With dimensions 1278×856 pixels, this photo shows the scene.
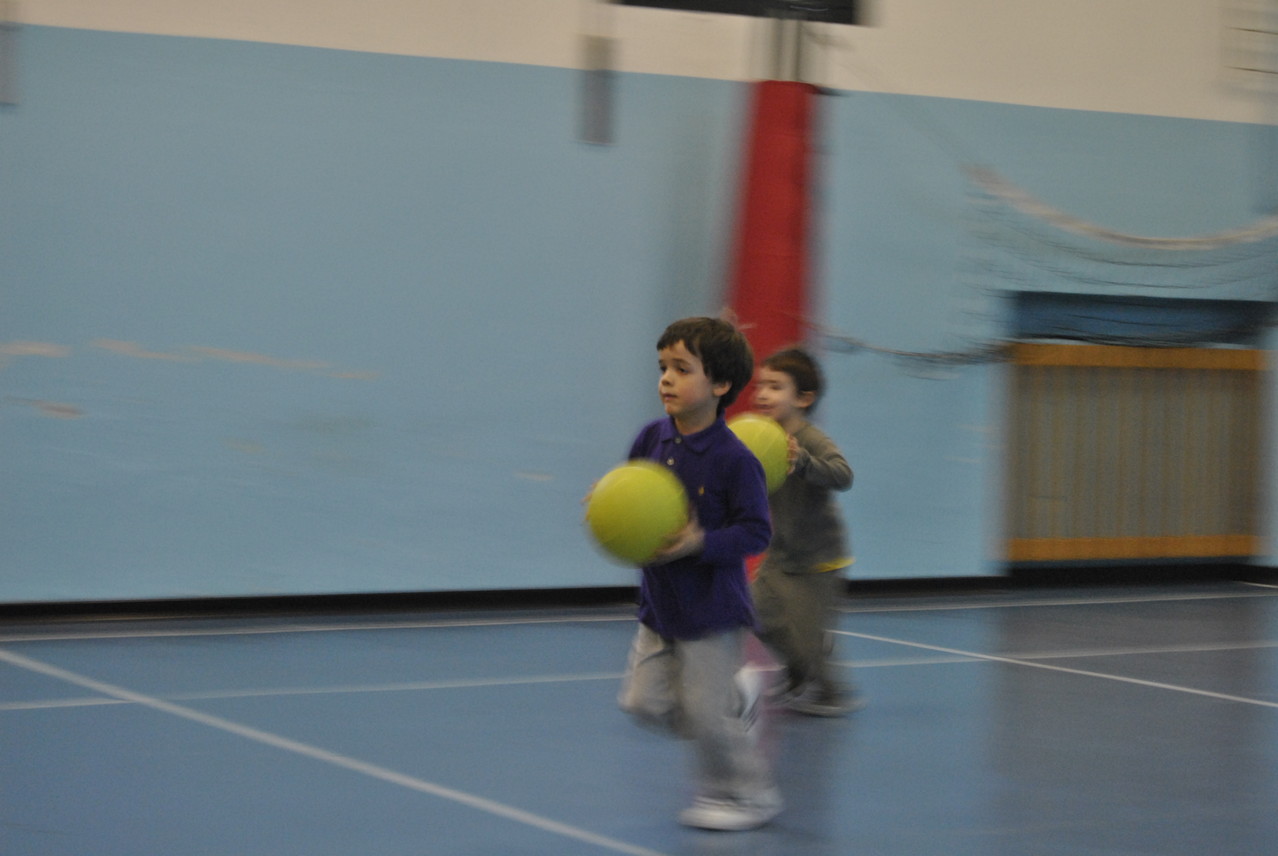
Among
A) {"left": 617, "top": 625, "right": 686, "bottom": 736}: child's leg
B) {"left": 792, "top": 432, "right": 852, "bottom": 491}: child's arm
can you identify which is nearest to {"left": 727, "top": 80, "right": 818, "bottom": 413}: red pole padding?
{"left": 792, "top": 432, "right": 852, "bottom": 491}: child's arm

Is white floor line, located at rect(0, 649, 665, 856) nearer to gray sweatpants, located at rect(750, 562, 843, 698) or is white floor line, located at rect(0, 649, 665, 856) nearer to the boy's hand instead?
the boy's hand

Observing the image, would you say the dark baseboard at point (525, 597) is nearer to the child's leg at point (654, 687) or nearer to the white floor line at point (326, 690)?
the white floor line at point (326, 690)

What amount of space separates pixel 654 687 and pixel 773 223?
14.6 ft

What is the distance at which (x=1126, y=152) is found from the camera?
29.5ft

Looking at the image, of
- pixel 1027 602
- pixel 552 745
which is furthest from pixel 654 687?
pixel 1027 602

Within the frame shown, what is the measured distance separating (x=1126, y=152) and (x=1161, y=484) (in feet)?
6.79

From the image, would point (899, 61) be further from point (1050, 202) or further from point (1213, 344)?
point (1213, 344)

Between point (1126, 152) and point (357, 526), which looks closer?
point (357, 526)

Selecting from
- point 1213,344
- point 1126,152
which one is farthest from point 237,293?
point 1213,344

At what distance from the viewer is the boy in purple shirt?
3635mm

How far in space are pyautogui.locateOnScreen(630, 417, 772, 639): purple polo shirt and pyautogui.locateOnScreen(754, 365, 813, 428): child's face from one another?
4.03 feet

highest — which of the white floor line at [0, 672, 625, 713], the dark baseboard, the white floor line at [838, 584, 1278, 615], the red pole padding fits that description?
the red pole padding

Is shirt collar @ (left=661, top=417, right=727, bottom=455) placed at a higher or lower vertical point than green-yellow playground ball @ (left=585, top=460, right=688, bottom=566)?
higher

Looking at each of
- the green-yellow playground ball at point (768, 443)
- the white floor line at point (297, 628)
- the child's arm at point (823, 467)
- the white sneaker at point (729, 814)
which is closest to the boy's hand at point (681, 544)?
the white sneaker at point (729, 814)
